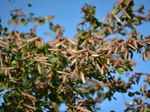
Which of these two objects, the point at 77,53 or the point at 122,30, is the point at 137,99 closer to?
the point at 122,30

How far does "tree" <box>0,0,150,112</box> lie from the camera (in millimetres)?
4512

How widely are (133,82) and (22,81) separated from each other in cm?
221

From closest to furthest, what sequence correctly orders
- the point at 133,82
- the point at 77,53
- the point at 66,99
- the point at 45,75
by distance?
the point at 77,53, the point at 45,75, the point at 66,99, the point at 133,82

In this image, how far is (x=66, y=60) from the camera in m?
4.70

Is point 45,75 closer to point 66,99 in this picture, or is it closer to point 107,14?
point 66,99

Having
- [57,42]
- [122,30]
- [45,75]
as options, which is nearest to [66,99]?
[45,75]

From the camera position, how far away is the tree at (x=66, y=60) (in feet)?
14.8

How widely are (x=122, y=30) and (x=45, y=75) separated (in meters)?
1.36

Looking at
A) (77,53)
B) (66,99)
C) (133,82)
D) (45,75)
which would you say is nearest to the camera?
(77,53)

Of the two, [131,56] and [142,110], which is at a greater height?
[131,56]

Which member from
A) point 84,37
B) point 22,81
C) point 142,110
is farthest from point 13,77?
point 142,110

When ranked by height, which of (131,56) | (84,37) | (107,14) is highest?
(107,14)

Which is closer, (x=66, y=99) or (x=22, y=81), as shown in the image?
(x=22, y=81)

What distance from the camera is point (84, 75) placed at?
4.66 meters
